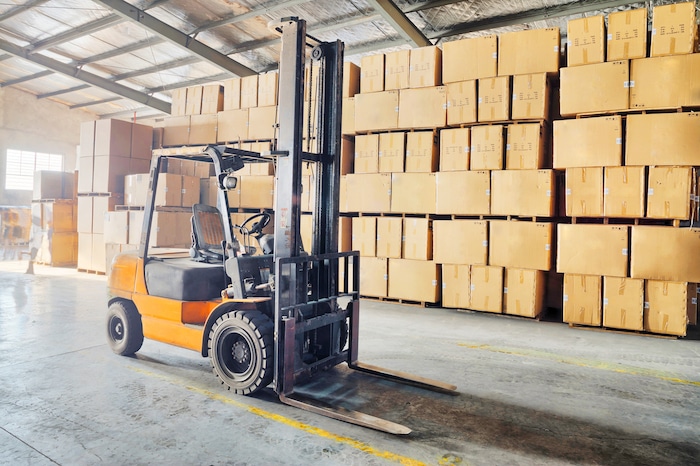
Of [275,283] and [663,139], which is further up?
[663,139]

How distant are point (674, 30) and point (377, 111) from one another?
3958mm

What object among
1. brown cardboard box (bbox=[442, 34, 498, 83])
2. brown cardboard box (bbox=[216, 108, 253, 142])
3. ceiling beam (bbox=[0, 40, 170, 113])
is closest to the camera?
brown cardboard box (bbox=[442, 34, 498, 83])

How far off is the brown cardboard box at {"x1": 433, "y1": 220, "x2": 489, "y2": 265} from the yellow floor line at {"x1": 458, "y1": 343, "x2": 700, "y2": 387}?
6.54 feet

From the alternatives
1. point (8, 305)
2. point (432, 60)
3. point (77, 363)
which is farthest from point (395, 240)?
point (8, 305)

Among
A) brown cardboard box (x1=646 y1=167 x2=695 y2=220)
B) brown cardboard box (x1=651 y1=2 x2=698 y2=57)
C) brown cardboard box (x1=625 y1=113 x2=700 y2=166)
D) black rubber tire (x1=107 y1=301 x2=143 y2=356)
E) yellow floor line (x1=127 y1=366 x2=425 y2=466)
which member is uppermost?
brown cardboard box (x1=651 y1=2 x2=698 y2=57)

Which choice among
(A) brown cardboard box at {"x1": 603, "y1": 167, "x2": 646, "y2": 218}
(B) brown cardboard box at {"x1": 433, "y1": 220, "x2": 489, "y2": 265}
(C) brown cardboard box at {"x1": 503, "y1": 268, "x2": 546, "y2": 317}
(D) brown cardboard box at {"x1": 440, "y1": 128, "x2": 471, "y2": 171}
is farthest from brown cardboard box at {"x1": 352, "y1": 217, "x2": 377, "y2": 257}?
(A) brown cardboard box at {"x1": 603, "y1": 167, "x2": 646, "y2": 218}

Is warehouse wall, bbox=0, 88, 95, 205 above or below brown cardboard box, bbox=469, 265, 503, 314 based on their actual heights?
above

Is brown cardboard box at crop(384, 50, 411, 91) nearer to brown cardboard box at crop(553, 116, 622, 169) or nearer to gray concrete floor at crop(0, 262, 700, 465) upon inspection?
brown cardboard box at crop(553, 116, 622, 169)

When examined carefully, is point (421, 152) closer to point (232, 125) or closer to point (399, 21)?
point (399, 21)

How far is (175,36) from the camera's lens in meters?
8.84

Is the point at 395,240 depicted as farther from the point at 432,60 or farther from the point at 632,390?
the point at 632,390

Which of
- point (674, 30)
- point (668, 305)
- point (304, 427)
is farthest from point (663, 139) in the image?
point (304, 427)

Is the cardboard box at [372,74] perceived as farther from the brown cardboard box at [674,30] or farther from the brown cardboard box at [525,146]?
the brown cardboard box at [674,30]

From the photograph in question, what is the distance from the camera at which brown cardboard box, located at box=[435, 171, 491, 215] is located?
664cm
